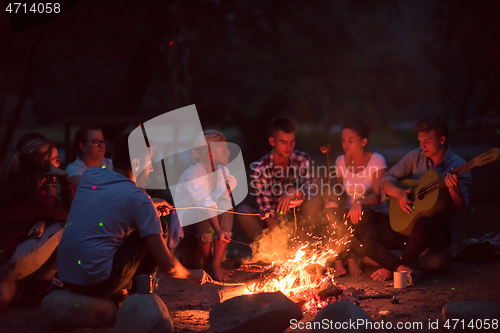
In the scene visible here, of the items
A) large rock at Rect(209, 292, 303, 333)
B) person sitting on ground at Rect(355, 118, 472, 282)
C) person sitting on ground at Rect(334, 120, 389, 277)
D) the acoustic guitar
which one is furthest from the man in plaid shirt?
large rock at Rect(209, 292, 303, 333)

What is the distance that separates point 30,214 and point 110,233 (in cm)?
111

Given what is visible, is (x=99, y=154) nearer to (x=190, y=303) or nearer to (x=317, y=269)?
(x=190, y=303)

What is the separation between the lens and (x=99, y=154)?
17.8 feet

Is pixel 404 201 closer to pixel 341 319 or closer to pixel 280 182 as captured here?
pixel 280 182

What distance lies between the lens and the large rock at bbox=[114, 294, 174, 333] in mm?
3443

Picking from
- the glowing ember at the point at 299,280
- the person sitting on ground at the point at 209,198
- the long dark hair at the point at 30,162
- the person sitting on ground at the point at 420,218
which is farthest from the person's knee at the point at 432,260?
the long dark hair at the point at 30,162

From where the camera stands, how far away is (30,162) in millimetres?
4578

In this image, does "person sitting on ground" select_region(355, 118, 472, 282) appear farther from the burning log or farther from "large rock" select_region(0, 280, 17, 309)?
"large rock" select_region(0, 280, 17, 309)

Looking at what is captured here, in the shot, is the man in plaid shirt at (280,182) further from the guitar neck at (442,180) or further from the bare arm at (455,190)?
the bare arm at (455,190)

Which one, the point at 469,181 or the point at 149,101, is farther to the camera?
the point at 149,101

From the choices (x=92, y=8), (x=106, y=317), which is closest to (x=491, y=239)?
(x=106, y=317)

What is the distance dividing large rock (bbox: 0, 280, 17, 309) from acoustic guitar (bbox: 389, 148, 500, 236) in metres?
4.06

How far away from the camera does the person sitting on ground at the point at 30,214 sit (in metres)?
4.25

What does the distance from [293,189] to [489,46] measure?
6.75 meters
